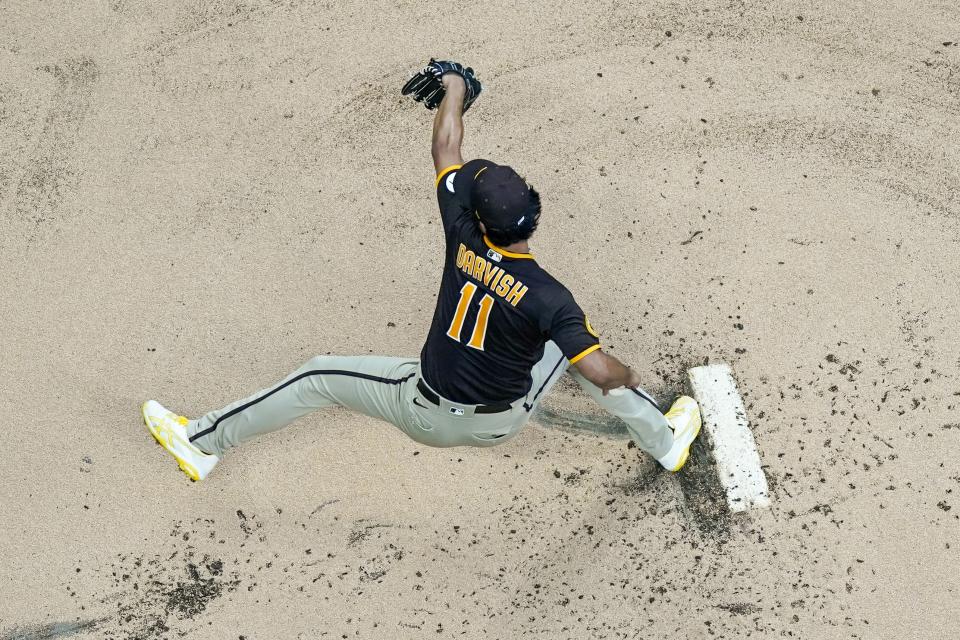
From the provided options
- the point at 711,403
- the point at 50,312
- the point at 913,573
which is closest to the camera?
the point at 913,573

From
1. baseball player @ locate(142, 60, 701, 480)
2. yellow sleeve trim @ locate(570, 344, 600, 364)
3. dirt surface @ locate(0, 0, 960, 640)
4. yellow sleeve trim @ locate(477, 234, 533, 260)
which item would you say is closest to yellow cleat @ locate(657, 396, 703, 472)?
baseball player @ locate(142, 60, 701, 480)

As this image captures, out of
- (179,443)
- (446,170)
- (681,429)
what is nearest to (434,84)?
(446,170)

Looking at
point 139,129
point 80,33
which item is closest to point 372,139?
point 139,129

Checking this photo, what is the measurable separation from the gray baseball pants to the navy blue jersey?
0.14 m

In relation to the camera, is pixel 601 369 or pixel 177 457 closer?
pixel 601 369

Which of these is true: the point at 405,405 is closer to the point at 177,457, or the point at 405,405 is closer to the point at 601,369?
the point at 601,369

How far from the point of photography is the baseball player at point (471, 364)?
117 inches

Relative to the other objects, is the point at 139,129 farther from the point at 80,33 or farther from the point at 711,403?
the point at 711,403

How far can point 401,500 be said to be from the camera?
410 centimetres

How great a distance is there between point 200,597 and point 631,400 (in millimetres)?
2287

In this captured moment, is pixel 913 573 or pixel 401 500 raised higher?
pixel 401 500

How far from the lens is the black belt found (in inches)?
131

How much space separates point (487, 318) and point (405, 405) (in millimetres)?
642

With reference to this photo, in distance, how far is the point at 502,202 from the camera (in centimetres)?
285
